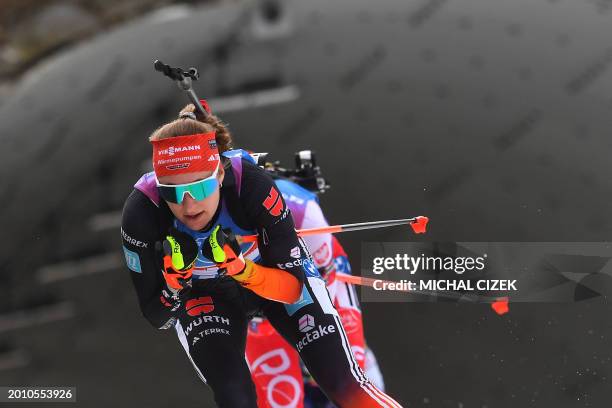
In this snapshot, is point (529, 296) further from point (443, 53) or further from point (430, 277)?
point (443, 53)

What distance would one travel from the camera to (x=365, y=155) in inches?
236

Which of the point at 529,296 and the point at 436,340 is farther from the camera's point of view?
the point at 436,340

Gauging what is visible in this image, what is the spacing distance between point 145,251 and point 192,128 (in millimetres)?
474

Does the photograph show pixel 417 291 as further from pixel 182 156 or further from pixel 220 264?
pixel 182 156

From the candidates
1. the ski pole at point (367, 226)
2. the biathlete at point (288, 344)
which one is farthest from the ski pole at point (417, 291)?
the ski pole at point (367, 226)

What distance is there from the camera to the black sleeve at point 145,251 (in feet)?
9.79

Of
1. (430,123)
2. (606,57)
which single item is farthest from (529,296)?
(606,57)

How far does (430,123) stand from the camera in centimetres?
600

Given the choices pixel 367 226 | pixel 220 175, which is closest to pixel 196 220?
pixel 220 175

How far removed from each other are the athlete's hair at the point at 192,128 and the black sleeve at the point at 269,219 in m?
0.19

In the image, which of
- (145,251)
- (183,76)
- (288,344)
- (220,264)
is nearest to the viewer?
(220,264)

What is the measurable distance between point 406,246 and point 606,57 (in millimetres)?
2368

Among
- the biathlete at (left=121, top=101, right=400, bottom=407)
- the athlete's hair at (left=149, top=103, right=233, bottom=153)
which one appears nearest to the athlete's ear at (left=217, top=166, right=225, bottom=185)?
the biathlete at (left=121, top=101, right=400, bottom=407)

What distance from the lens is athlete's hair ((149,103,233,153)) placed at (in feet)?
9.84
